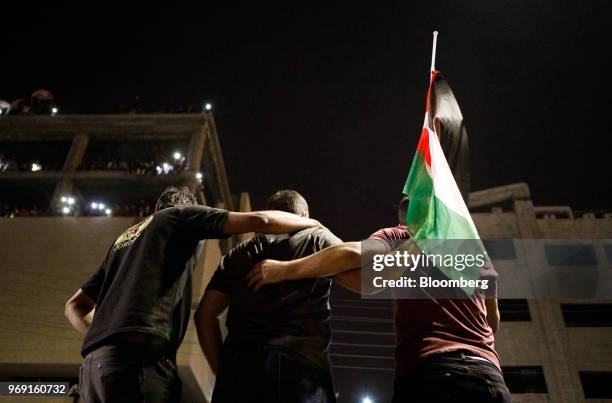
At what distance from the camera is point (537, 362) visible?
24.8m

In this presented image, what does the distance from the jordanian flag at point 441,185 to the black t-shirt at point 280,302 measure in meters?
0.72

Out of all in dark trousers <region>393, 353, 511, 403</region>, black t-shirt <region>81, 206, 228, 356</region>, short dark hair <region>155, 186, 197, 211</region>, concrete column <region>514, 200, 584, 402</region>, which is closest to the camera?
dark trousers <region>393, 353, 511, 403</region>

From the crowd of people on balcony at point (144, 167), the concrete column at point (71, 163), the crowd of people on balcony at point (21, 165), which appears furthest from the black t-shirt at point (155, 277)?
the crowd of people on balcony at point (21, 165)

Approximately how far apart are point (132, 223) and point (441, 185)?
60.3ft

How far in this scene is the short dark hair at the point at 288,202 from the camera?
3268 mm

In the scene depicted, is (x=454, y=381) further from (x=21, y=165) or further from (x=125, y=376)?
(x=21, y=165)

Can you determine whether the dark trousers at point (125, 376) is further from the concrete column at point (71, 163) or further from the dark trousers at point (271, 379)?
the concrete column at point (71, 163)

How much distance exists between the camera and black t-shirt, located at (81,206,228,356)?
2697 millimetres

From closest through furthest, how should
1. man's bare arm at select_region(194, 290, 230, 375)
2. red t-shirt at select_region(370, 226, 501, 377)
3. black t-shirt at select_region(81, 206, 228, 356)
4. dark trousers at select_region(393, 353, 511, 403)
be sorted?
dark trousers at select_region(393, 353, 511, 403), red t-shirt at select_region(370, 226, 501, 377), black t-shirt at select_region(81, 206, 228, 356), man's bare arm at select_region(194, 290, 230, 375)

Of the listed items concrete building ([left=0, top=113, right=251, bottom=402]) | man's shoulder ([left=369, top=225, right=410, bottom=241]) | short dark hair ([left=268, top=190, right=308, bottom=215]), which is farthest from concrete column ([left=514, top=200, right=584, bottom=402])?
short dark hair ([left=268, top=190, right=308, bottom=215])

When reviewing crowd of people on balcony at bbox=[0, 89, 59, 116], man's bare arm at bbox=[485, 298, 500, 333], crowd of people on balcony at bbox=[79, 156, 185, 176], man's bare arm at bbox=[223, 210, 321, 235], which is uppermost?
crowd of people on balcony at bbox=[0, 89, 59, 116]

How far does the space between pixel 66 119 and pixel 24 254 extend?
1041 cm

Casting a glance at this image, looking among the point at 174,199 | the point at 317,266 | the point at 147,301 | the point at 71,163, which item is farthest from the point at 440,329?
the point at 71,163

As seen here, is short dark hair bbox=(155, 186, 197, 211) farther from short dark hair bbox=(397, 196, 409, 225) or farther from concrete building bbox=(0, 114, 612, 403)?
concrete building bbox=(0, 114, 612, 403)
